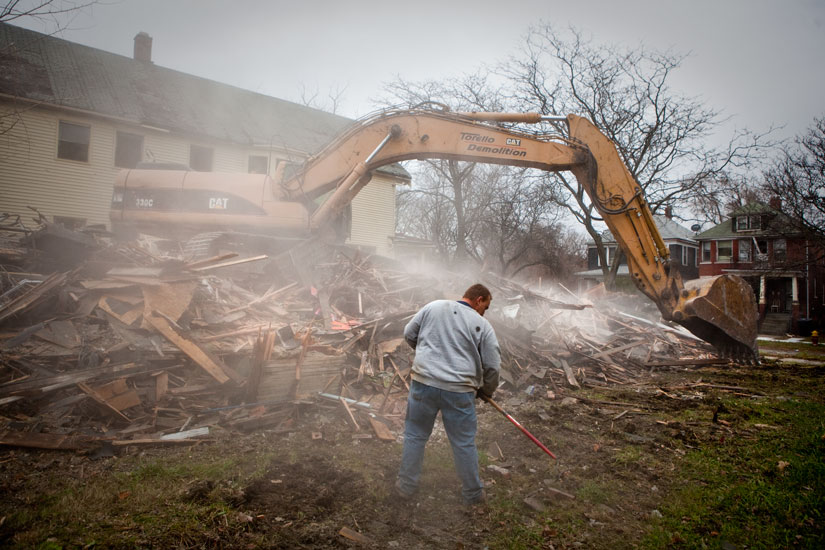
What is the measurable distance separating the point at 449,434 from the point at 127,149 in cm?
1828

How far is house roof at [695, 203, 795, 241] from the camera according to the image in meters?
19.3

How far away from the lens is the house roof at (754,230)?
19328 millimetres

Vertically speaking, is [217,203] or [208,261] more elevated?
[217,203]

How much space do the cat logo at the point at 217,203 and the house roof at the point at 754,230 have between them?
2113 cm

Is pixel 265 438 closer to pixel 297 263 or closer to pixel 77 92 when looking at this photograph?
pixel 297 263

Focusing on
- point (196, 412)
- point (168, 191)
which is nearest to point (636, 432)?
point (196, 412)

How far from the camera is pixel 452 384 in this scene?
3814mm

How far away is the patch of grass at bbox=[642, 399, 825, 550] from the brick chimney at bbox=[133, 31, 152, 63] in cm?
2467

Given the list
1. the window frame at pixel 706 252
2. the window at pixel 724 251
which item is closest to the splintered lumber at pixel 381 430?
the window at pixel 724 251

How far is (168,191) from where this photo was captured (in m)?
9.27

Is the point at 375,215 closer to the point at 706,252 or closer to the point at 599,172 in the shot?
the point at 599,172

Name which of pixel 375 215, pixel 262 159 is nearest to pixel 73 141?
pixel 262 159

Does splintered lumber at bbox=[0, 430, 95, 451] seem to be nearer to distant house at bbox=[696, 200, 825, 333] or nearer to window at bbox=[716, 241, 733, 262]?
distant house at bbox=[696, 200, 825, 333]

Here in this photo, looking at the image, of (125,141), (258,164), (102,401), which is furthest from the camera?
(258,164)
